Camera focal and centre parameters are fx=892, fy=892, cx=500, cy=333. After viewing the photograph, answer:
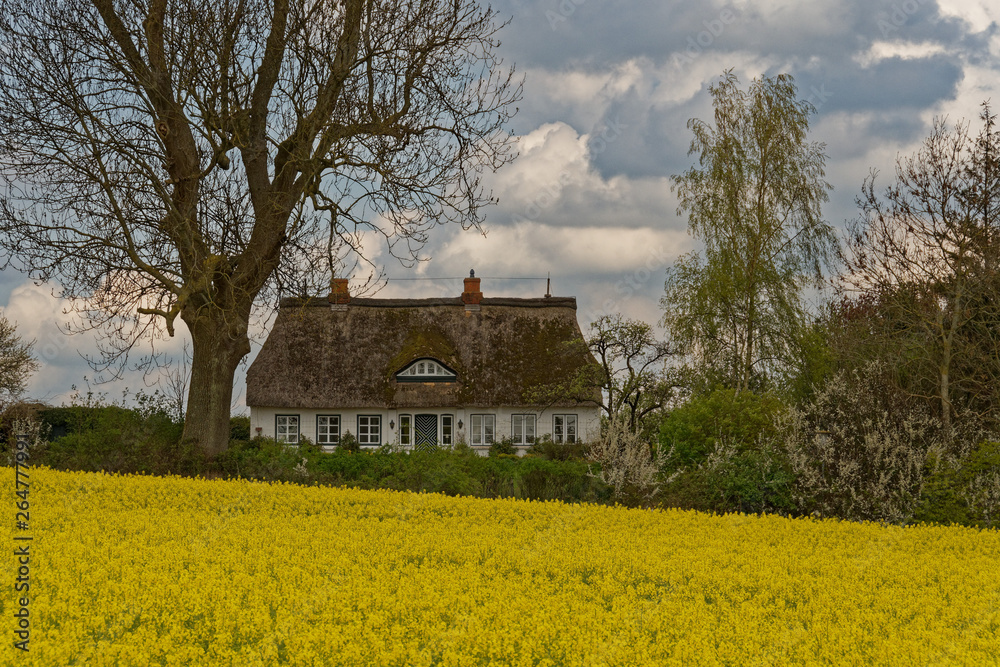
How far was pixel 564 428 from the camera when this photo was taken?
33.0 m

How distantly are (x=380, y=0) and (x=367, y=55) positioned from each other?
114cm

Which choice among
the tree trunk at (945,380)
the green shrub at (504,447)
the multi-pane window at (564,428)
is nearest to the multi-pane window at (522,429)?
the green shrub at (504,447)

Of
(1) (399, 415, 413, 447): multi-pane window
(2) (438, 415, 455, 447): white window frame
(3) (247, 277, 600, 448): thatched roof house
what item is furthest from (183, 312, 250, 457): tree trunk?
(2) (438, 415, 455, 447): white window frame

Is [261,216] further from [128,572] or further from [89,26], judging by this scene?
[128,572]

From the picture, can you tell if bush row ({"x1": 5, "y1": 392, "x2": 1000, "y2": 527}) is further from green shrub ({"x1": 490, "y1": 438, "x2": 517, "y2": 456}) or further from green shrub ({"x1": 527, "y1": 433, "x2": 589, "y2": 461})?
green shrub ({"x1": 490, "y1": 438, "x2": 517, "y2": 456})

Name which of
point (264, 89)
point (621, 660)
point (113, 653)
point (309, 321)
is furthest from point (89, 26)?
point (309, 321)

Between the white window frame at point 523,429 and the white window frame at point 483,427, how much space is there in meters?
0.71

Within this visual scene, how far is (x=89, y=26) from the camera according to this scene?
689 inches

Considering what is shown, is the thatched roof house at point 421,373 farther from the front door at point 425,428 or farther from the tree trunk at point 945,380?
the tree trunk at point 945,380

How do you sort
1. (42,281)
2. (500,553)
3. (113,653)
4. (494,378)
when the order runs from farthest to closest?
(494,378), (42,281), (500,553), (113,653)

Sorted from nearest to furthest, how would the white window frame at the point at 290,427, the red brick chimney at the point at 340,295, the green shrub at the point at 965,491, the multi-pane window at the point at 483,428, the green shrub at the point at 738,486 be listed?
the green shrub at the point at 965,491, the green shrub at the point at 738,486, the multi-pane window at the point at 483,428, the white window frame at the point at 290,427, the red brick chimney at the point at 340,295

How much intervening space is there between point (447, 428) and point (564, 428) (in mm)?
4373

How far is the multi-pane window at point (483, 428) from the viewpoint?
33125mm

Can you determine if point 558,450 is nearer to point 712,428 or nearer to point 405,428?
→ point 405,428
